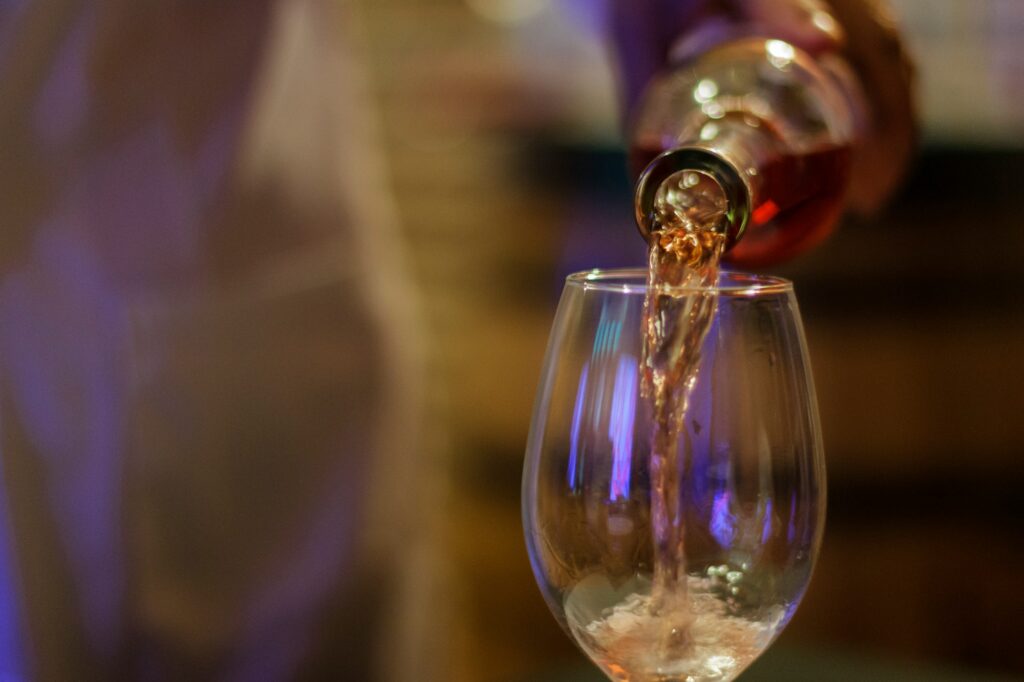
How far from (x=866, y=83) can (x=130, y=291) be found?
0.46 metres

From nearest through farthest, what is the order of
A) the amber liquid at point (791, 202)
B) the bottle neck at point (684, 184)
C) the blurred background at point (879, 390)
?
1. the bottle neck at point (684, 184)
2. the amber liquid at point (791, 202)
3. the blurred background at point (879, 390)

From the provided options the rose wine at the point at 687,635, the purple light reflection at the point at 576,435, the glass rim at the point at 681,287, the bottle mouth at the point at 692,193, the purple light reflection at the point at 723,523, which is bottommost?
the rose wine at the point at 687,635

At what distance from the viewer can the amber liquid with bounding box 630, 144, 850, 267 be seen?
62cm

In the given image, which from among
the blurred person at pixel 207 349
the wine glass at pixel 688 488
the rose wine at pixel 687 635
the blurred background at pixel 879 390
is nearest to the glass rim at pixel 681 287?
the wine glass at pixel 688 488

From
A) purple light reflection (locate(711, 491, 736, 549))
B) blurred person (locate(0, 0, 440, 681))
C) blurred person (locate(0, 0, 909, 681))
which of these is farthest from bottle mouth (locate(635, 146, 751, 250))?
blurred person (locate(0, 0, 440, 681))

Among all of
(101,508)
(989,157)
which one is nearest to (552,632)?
(989,157)

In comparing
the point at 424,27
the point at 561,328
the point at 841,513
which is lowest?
the point at 841,513

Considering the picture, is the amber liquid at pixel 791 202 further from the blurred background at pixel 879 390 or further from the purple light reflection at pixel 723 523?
the blurred background at pixel 879 390

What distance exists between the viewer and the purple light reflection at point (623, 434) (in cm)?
48

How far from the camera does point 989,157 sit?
5.69 ft

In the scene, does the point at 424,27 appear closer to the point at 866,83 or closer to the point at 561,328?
the point at 866,83

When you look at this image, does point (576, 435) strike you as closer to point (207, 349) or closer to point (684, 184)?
point (684, 184)

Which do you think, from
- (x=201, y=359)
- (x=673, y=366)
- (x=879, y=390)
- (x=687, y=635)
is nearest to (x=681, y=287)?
(x=673, y=366)

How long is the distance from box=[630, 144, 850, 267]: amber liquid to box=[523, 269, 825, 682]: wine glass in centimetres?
12
